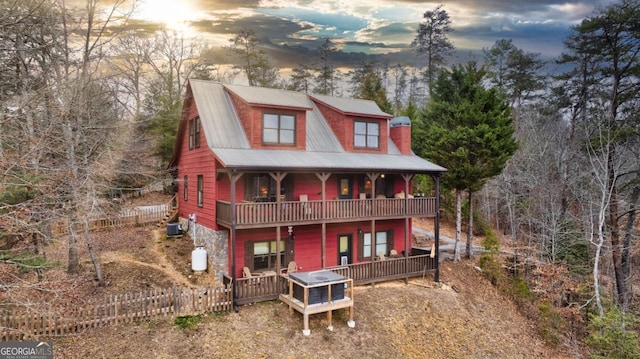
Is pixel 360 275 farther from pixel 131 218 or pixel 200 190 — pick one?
pixel 131 218

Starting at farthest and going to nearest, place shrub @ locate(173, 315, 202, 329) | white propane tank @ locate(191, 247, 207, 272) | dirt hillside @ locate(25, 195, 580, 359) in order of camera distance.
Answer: white propane tank @ locate(191, 247, 207, 272), shrub @ locate(173, 315, 202, 329), dirt hillside @ locate(25, 195, 580, 359)

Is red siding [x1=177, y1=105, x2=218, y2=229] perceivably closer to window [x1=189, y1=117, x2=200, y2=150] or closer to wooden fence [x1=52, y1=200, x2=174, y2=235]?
window [x1=189, y1=117, x2=200, y2=150]

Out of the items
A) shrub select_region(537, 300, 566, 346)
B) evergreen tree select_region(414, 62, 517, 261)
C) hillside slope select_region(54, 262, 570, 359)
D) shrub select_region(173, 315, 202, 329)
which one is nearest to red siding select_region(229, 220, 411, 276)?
hillside slope select_region(54, 262, 570, 359)

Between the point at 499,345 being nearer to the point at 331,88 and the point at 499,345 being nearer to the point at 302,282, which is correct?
the point at 302,282

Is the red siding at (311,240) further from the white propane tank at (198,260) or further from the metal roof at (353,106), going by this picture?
the metal roof at (353,106)

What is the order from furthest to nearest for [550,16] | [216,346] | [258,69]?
[258,69] < [550,16] < [216,346]

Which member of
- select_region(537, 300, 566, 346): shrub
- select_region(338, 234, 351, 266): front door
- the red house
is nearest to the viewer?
the red house

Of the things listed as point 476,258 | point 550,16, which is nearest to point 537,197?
point 476,258
